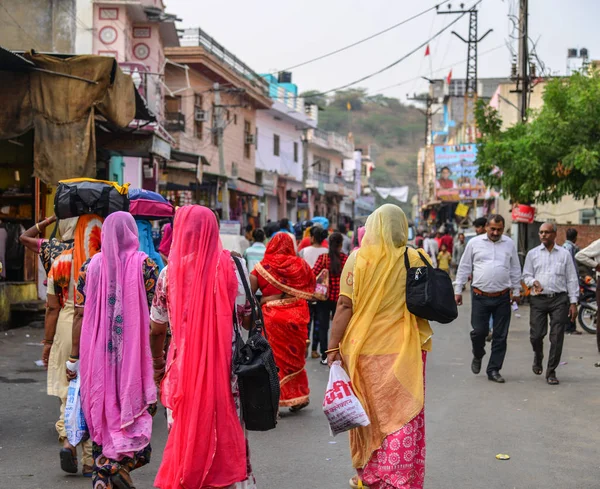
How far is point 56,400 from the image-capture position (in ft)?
27.5

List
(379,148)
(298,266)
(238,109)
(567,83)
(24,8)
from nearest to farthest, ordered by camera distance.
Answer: (298,266), (567,83), (24,8), (238,109), (379,148)

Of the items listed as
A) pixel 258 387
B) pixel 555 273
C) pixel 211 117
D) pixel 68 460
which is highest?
pixel 211 117

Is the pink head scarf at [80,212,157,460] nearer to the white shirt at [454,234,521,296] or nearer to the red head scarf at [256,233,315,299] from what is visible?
the red head scarf at [256,233,315,299]

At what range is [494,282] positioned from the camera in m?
9.38

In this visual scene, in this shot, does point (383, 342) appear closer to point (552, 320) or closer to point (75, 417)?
point (75, 417)

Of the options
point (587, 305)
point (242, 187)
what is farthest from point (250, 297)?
point (242, 187)

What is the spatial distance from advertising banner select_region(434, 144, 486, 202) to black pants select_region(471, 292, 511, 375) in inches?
937

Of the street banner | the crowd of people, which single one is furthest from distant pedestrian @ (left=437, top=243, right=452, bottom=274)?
the crowd of people

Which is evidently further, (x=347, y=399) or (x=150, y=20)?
(x=150, y=20)

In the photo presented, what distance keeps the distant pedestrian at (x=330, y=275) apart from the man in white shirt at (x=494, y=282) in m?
1.65

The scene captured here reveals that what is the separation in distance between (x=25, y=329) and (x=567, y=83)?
11770 millimetres

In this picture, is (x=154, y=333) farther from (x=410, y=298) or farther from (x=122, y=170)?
(x=122, y=170)

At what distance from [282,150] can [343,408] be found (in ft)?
129

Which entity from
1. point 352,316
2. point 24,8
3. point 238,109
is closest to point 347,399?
point 352,316
